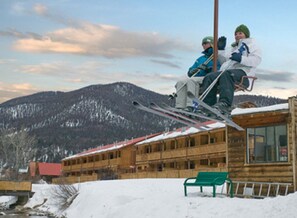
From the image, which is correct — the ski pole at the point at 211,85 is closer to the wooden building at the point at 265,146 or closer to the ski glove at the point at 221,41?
the ski glove at the point at 221,41

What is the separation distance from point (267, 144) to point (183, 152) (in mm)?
27765

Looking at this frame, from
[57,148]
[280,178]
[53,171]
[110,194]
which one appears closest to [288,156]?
[280,178]

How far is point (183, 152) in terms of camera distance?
158ft

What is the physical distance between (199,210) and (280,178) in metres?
4.22

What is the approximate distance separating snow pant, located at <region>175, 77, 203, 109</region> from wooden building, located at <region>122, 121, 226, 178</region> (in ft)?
95.6

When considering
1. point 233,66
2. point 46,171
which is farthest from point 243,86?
point 46,171

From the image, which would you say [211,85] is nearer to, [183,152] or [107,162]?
[183,152]

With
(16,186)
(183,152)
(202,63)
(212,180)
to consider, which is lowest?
(16,186)

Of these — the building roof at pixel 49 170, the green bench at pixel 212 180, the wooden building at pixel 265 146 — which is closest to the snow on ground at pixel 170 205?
the green bench at pixel 212 180

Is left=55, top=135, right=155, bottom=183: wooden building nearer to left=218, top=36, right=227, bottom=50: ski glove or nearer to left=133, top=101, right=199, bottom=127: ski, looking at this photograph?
left=133, top=101, right=199, bottom=127: ski

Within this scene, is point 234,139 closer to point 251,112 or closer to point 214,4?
point 251,112

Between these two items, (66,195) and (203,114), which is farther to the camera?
(66,195)

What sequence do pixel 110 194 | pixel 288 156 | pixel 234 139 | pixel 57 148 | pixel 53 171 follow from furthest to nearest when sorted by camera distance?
pixel 57 148 < pixel 53 171 < pixel 110 194 < pixel 234 139 < pixel 288 156

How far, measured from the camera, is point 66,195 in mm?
33750
